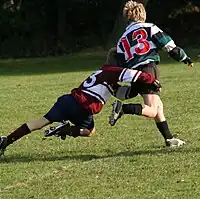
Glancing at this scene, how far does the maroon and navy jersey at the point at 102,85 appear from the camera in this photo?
7.57 metres

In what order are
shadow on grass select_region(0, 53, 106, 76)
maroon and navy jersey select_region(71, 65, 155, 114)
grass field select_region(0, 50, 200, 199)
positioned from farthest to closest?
shadow on grass select_region(0, 53, 106, 76) → maroon and navy jersey select_region(71, 65, 155, 114) → grass field select_region(0, 50, 200, 199)

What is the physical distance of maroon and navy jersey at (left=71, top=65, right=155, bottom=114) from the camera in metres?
7.57

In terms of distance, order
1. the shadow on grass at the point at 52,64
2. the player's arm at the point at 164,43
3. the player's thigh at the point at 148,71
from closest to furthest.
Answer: the player's arm at the point at 164,43 → the player's thigh at the point at 148,71 → the shadow on grass at the point at 52,64

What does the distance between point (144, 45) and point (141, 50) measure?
6cm

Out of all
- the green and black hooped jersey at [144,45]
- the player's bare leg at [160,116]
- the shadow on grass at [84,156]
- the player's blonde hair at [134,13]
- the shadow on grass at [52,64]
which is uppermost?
the player's blonde hair at [134,13]

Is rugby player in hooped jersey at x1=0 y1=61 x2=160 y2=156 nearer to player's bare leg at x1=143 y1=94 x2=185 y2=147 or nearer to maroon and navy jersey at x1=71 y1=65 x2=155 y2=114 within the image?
maroon and navy jersey at x1=71 y1=65 x2=155 y2=114

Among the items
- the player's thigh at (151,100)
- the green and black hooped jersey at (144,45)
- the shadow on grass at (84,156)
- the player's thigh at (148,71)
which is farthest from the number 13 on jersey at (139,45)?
the shadow on grass at (84,156)

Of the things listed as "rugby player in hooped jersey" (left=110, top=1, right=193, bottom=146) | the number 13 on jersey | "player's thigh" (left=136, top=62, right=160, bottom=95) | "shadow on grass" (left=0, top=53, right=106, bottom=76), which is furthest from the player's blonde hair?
"shadow on grass" (left=0, top=53, right=106, bottom=76)

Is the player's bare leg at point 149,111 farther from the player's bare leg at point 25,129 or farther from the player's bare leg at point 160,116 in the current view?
the player's bare leg at point 25,129

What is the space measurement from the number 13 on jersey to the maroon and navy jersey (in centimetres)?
24

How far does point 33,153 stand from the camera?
843 centimetres

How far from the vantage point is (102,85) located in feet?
24.9

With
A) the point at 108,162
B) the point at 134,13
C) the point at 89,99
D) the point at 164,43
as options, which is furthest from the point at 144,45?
the point at 108,162

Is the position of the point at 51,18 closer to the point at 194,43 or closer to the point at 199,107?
the point at 194,43
